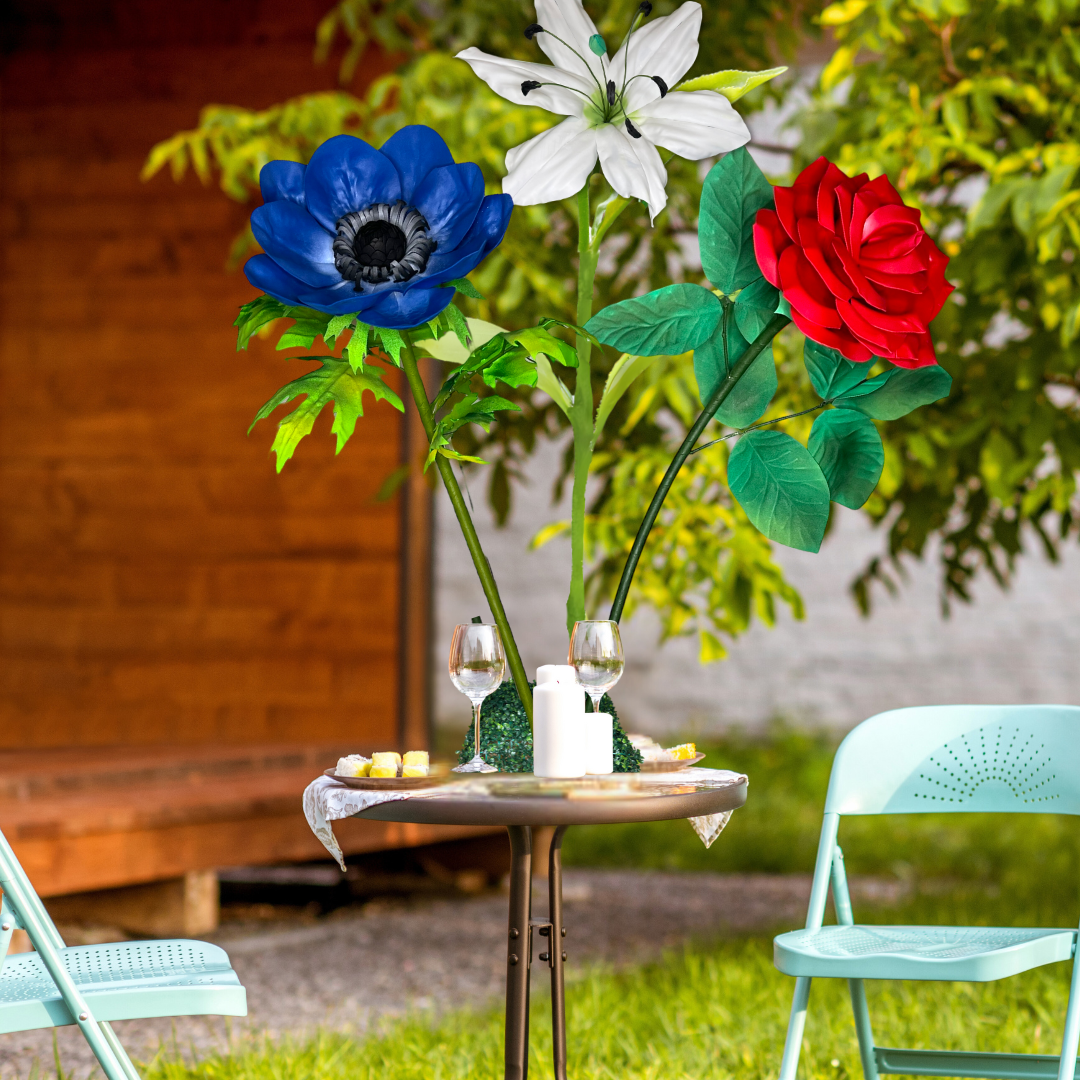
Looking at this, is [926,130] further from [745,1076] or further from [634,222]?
[745,1076]

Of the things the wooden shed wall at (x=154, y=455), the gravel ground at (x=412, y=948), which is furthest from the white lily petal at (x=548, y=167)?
the wooden shed wall at (x=154, y=455)

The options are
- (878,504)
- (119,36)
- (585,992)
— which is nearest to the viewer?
(878,504)

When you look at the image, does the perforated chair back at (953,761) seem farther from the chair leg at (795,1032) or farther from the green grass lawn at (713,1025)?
the green grass lawn at (713,1025)

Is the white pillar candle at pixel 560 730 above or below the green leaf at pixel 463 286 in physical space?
below

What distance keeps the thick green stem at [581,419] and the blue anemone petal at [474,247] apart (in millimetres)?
147

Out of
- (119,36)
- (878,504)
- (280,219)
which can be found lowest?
(878,504)

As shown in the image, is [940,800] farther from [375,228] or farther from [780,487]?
[375,228]

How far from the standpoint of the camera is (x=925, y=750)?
2.16 meters

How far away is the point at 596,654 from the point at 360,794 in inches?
12.0

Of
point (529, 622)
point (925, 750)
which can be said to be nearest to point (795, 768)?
point (529, 622)

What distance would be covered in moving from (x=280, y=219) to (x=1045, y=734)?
1.25m

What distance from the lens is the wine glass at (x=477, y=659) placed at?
170 cm

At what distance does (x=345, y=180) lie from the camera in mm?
1725

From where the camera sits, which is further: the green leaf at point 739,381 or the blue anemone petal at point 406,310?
the green leaf at point 739,381
